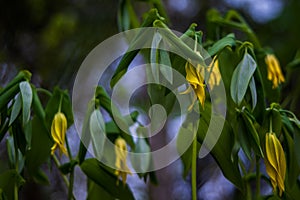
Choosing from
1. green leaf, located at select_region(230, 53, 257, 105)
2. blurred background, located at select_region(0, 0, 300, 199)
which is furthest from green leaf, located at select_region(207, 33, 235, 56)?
blurred background, located at select_region(0, 0, 300, 199)

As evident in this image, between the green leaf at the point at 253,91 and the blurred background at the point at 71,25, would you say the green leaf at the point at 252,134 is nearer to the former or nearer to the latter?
the green leaf at the point at 253,91

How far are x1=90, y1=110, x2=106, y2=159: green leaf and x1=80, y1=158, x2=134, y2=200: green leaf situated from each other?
7 centimetres

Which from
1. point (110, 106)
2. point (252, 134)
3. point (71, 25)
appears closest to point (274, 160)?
point (252, 134)

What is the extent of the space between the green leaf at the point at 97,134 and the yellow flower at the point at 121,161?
0.05 metres

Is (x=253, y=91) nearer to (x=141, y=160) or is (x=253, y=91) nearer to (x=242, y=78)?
(x=242, y=78)

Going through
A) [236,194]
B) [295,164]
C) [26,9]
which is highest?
[26,9]

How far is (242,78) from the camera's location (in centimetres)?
57

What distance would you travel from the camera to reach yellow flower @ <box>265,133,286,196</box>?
55cm

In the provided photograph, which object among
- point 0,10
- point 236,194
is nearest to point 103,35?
point 0,10

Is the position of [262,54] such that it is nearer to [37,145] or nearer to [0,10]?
[37,145]

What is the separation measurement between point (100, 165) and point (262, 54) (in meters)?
0.29

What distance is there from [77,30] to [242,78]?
986mm

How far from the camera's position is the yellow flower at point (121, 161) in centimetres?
68

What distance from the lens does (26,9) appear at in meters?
1.50
